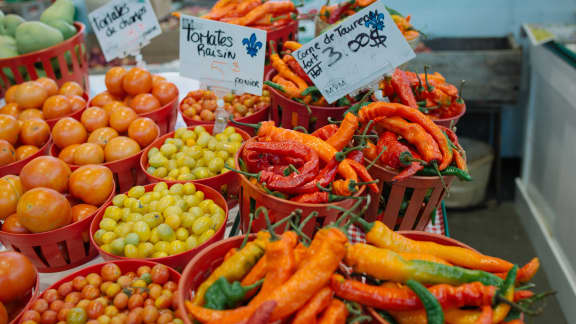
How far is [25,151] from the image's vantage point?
1.86 meters

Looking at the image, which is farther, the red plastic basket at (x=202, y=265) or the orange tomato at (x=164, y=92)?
the orange tomato at (x=164, y=92)

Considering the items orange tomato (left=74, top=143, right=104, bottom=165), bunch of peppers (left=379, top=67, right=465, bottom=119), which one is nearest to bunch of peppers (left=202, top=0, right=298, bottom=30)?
bunch of peppers (left=379, top=67, right=465, bottom=119)

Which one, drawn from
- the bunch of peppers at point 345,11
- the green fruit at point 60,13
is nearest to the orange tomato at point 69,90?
the green fruit at point 60,13

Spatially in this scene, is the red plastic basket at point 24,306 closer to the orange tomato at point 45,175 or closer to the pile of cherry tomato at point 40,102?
the orange tomato at point 45,175

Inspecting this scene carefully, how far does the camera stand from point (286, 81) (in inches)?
75.5

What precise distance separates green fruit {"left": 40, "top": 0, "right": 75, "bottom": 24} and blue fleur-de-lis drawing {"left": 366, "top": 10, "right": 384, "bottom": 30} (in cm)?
195

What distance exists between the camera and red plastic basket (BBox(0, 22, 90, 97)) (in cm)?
233

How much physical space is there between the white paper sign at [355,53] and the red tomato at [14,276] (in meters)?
1.15

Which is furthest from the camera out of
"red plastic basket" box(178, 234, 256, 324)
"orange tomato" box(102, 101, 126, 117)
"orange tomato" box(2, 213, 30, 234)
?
"orange tomato" box(102, 101, 126, 117)

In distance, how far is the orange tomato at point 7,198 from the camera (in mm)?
1519

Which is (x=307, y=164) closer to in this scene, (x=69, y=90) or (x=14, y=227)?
(x=14, y=227)

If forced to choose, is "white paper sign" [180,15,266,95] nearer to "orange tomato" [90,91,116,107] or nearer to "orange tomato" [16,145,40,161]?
"orange tomato" [90,91,116,107]

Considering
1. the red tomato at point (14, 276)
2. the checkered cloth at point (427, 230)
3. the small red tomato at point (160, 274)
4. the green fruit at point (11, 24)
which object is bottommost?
the checkered cloth at point (427, 230)

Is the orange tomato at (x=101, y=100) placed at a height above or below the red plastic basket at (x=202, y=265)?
above
